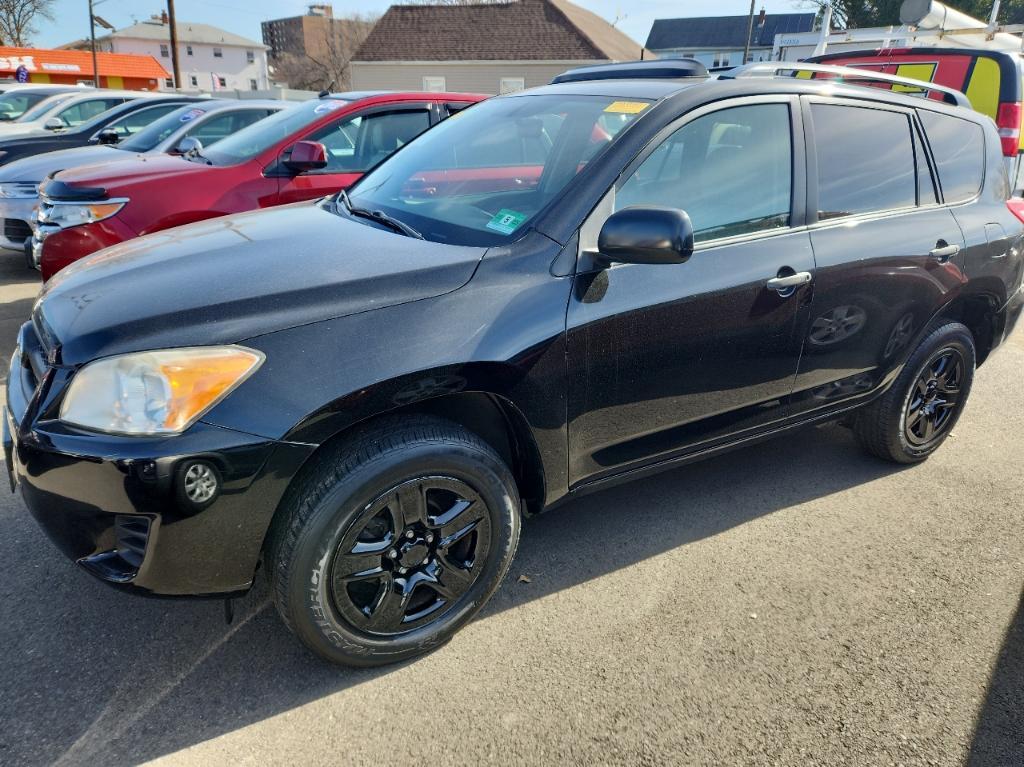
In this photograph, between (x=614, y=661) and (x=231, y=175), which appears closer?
(x=614, y=661)

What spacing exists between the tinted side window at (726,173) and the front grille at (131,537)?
5.71ft

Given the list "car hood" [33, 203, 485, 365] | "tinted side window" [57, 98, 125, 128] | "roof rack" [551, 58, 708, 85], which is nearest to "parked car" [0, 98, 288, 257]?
"tinted side window" [57, 98, 125, 128]

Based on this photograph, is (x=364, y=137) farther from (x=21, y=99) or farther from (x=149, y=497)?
(x=21, y=99)

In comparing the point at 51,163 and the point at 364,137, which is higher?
the point at 364,137

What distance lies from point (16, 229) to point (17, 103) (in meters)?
11.1

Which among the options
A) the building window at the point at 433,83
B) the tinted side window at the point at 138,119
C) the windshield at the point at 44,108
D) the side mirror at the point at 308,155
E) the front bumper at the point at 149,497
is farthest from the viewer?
the building window at the point at 433,83

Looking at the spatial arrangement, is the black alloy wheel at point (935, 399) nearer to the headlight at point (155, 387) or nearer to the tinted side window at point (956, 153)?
the tinted side window at point (956, 153)

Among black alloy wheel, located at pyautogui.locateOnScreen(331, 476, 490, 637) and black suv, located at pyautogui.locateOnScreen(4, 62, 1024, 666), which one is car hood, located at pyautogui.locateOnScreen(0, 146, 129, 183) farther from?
black alloy wheel, located at pyautogui.locateOnScreen(331, 476, 490, 637)

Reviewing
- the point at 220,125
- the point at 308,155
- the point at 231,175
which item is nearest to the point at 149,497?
the point at 308,155

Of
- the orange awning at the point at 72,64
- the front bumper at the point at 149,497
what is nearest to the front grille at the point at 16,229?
the front bumper at the point at 149,497

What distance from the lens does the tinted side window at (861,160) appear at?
295 cm

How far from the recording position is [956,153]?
3502 mm

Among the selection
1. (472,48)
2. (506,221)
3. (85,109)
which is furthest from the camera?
(472,48)

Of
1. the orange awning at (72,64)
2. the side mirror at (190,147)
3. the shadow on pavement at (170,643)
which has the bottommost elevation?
the shadow on pavement at (170,643)
